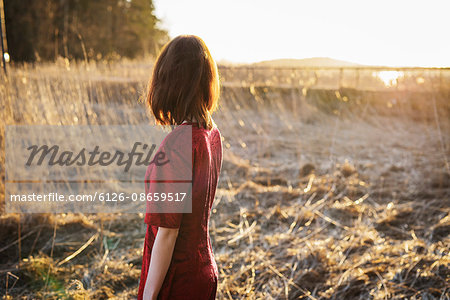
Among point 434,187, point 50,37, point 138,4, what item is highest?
point 138,4

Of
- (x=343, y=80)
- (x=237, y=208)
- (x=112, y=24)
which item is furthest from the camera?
(x=112, y=24)

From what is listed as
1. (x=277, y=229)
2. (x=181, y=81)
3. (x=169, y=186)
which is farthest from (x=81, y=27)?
(x=169, y=186)

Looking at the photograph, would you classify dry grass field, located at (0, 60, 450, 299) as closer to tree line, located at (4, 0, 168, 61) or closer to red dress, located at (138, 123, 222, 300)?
red dress, located at (138, 123, 222, 300)

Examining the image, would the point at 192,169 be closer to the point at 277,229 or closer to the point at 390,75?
the point at 277,229

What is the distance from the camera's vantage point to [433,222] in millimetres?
2799

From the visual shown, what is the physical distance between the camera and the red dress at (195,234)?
85cm

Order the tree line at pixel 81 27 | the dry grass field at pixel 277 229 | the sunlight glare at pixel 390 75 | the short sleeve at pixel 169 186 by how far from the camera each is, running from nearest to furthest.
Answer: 1. the short sleeve at pixel 169 186
2. the dry grass field at pixel 277 229
3. the sunlight glare at pixel 390 75
4. the tree line at pixel 81 27

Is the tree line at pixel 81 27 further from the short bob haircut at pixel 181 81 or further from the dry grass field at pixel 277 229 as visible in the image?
the short bob haircut at pixel 181 81

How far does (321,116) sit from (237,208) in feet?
17.3

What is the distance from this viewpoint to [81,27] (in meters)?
17.0

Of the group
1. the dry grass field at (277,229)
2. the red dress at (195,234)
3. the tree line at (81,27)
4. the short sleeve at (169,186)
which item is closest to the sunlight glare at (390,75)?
the dry grass field at (277,229)

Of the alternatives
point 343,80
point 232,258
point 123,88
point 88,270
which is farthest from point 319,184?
point 343,80

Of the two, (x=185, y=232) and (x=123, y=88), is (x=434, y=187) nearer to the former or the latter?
(x=185, y=232)

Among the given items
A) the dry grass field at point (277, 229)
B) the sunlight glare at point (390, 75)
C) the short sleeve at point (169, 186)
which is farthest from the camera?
the sunlight glare at point (390, 75)
